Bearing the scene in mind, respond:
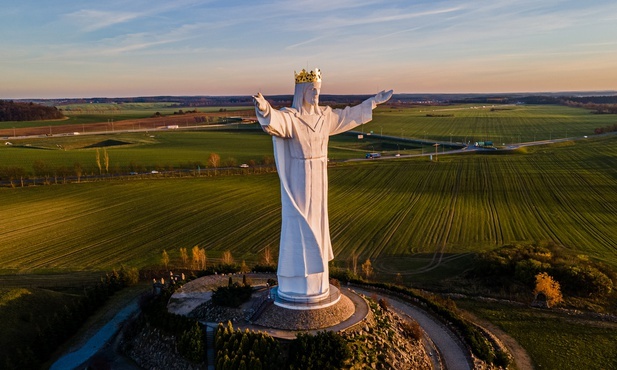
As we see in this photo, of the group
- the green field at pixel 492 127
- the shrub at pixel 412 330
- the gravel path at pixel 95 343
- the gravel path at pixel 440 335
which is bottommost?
the gravel path at pixel 95 343

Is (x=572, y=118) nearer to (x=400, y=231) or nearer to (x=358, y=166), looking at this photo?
(x=358, y=166)

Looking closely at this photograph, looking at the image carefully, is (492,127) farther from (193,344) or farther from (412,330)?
(193,344)

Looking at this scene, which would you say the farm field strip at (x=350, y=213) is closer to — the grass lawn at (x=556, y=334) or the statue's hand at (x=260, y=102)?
the grass lawn at (x=556, y=334)

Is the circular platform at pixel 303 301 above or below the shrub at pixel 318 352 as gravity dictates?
above

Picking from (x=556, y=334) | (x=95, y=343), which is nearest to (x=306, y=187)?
(x=95, y=343)

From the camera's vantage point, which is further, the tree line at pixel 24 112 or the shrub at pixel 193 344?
the tree line at pixel 24 112

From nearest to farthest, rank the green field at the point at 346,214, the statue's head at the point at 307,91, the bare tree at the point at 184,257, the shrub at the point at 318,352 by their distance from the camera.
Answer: the shrub at the point at 318,352, the statue's head at the point at 307,91, the bare tree at the point at 184,257, the green field at the point at 346,214

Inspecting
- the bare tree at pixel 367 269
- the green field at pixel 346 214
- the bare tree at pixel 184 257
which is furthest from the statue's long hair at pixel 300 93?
the green field at pixel 346 214

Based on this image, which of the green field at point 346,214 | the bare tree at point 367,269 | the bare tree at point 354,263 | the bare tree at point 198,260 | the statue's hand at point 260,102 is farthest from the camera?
the green field at point 346,214
